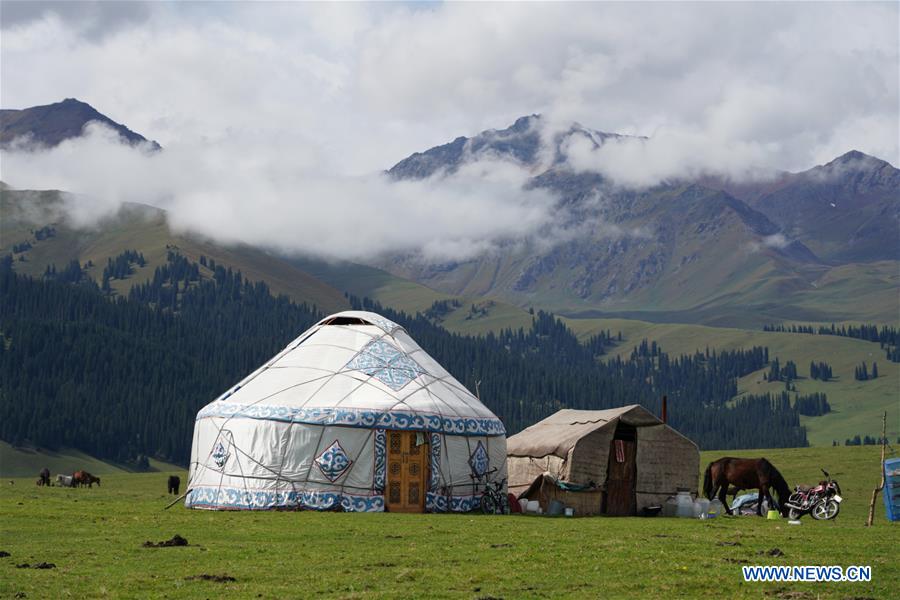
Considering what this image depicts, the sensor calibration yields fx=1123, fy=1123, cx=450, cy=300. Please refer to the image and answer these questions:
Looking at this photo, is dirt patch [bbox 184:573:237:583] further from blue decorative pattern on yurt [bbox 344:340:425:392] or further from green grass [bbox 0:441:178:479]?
green grass [bbox 0:441:178:479]

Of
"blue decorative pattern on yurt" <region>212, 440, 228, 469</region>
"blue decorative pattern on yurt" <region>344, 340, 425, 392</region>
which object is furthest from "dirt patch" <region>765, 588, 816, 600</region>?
"blue decorative pattern on yurt" <region>212, 440, 228, 469</region>

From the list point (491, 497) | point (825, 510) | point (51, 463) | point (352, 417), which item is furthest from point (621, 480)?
point (51, 463)

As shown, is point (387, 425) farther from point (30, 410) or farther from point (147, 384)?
point (147, 384)

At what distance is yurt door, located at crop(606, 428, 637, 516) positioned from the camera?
30281 millimetres

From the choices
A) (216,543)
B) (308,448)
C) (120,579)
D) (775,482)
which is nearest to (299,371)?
(308,448)

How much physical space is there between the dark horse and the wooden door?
2.11m

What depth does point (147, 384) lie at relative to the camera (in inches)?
5979

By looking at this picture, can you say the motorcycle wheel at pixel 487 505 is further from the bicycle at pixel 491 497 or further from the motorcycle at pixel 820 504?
the motorcycle at pixel 820 504

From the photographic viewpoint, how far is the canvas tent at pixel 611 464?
29.7m

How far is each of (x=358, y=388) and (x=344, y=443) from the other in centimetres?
190

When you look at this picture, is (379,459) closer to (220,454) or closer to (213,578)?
(220,454)

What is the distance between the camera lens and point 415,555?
18.1 metres

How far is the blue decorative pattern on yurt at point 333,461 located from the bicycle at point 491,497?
11.8 ft

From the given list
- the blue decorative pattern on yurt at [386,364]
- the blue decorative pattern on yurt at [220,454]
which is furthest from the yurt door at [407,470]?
the blue decorative pattern on yurt at [220,454]
